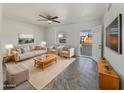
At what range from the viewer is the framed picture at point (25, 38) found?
20.6ft

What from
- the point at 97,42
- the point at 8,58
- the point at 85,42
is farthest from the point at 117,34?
the point at 85,42

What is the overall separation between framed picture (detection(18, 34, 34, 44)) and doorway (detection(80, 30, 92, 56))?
12.7 feet

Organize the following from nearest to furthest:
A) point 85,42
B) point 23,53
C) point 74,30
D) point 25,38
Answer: point 23,53, point 25,38, point 74,30, point 85,42

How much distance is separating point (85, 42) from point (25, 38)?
4.62 m

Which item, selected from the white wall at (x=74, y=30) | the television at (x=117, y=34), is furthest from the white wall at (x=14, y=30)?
the television at (x=117, y=34)

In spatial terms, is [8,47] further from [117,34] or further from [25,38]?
[117,34]

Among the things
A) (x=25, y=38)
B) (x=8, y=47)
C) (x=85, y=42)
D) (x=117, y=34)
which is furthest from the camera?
(x=85, y=42)

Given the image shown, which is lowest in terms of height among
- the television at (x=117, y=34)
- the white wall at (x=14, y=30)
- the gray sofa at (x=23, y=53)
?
the gray sofa at (x=23, y=53)

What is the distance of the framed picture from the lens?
20.6 feet

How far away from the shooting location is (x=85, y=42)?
7.60 metres

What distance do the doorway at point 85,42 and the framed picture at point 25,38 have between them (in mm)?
3873

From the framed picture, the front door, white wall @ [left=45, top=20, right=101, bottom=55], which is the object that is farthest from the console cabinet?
the framed picture

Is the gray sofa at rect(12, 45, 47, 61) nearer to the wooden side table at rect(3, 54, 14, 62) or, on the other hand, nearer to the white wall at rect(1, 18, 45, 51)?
the wooden side table at rect(3, 54, 14, 62)

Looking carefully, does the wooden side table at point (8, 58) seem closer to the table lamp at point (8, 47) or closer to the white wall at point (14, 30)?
the table lamp at point (8, 47)
